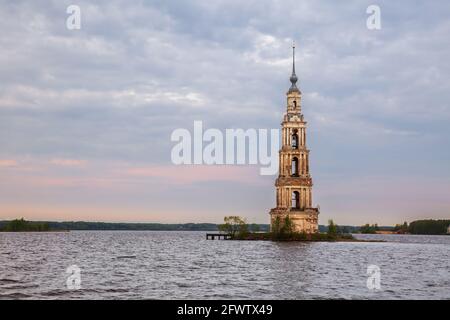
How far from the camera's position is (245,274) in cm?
5909

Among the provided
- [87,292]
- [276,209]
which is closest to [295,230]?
[276,209]

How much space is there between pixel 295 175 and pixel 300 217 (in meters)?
10.6

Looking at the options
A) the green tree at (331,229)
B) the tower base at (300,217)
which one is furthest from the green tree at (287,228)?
the green tree at (331,229)

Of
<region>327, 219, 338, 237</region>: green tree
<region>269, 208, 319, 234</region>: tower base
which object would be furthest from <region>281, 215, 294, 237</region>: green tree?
<region>327, 219, 338, 237</region>: green tree

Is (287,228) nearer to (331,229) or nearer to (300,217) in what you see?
(300,217)

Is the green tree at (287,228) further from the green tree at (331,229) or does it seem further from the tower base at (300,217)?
the green tree at (331,229)

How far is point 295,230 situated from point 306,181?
1120 centimetres

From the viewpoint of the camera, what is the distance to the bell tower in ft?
462

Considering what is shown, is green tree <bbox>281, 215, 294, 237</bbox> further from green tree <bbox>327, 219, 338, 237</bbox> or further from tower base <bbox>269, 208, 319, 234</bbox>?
green tree <bbox>327, 219, 338, 237</bbox>

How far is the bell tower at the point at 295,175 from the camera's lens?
141 meters
